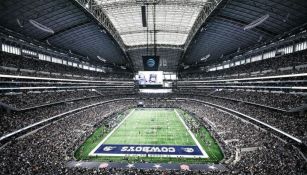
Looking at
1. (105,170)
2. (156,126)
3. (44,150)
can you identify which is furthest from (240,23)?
(44,150)

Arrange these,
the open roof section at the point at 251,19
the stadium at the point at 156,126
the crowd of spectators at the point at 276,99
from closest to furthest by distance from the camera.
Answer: the stadium at the point at 156,126 → the open roof section at the point at 251,19 → the crowd of spectators at the point at 276,99

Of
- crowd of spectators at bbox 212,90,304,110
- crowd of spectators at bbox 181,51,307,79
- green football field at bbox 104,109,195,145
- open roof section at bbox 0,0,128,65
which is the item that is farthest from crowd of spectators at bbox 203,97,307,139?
open roof section at bbox 0,0,128,65

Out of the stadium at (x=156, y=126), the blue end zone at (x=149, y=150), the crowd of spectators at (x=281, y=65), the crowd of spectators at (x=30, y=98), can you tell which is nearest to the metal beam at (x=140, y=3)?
the stadium at (x=156, y=126)

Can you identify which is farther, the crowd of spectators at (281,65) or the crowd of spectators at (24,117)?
the crowd of spectators at (281,65)

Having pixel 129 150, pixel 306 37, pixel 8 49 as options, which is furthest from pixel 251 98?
pixel 8 49

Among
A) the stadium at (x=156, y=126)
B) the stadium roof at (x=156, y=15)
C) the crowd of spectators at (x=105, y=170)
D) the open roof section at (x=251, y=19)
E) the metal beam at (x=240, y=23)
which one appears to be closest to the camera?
the crowd of spectators at (x=105, y=170)

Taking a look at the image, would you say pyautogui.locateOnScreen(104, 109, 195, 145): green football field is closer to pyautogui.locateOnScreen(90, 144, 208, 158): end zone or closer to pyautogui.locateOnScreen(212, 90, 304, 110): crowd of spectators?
pyautogui.locateOnScreen(90, 144, 208, 158): end zone

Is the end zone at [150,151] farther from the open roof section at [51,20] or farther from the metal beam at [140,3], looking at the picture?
the metal beam at [140,3]

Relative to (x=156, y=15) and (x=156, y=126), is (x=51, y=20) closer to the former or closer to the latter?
(x=156, y=15)

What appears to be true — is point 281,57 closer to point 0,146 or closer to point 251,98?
point 251,98
